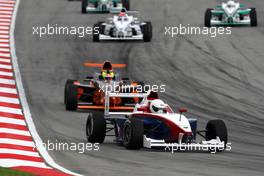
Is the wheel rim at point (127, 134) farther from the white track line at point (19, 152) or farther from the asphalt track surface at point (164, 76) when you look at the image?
the white track line at point (19, 152)

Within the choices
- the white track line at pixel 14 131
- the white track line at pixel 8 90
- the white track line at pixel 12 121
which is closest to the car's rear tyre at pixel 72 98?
the white track line at pixel 12 121

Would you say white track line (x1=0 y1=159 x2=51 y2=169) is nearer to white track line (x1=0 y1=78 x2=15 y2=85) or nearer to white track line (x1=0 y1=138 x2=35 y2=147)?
white track line (x1=0 y1=138 x2=35 y2=147)

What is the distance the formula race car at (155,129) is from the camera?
22.0 metres

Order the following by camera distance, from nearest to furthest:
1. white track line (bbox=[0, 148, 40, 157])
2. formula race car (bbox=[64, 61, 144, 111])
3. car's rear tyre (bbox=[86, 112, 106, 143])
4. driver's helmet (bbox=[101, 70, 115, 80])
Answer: white track line (bbox=[0, 148, 40, 157])
car's rear tyre (bbox=[86, 112, 106, 143])
formula race car (bbox=[64, 61, 144, 111])
driver's helmet (bbox=[101, 70, 115, 80])

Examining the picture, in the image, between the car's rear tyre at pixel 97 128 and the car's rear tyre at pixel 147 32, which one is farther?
the car's rear tyre at pixel 147 32

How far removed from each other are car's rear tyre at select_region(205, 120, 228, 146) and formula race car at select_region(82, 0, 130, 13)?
26.8 metres

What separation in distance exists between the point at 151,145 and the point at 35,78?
1483 centimetres

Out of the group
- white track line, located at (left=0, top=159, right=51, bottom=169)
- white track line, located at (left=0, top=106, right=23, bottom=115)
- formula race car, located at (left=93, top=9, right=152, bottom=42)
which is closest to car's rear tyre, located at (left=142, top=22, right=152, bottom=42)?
formula race car, located at (left=93, top=9, right=152, bottom=42)

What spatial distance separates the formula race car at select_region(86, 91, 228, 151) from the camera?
72.2 feet

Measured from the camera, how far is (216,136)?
22578 millimetres

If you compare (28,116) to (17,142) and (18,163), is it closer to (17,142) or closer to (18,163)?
(17,142)

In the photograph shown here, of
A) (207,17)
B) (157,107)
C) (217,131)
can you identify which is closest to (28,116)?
(157,107)

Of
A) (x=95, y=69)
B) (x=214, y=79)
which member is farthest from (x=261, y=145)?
(x=95, y=69)

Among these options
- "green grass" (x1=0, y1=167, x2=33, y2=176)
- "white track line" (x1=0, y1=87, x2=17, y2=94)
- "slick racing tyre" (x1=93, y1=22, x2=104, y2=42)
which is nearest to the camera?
"green grass" (x1=0, y1=167, x2=33, y2=176)
